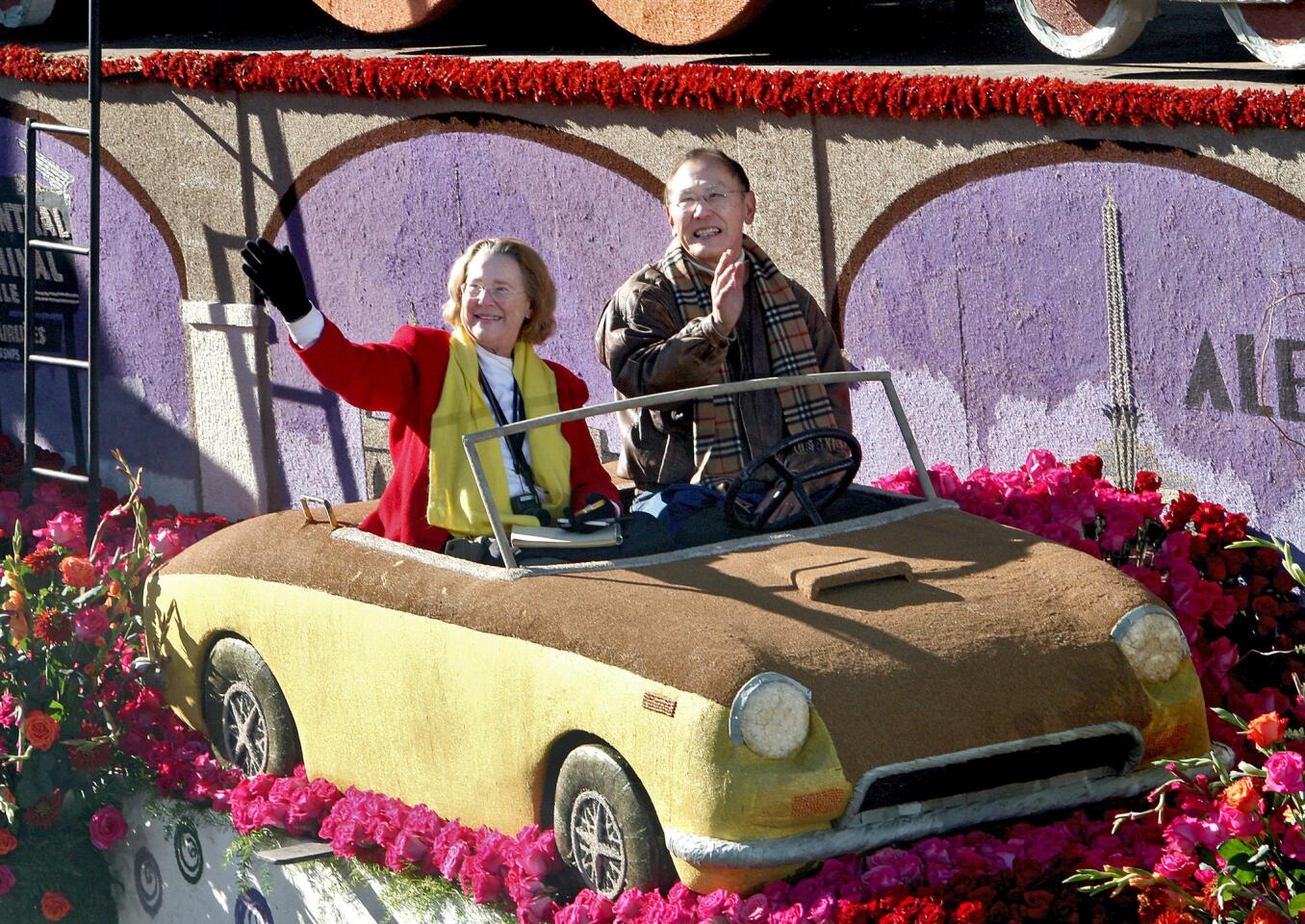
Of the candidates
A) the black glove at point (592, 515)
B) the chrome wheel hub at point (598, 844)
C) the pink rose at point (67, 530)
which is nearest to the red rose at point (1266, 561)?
the black glove at point (592, 515)

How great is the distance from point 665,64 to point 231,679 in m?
3.06

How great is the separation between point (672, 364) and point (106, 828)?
2246mm

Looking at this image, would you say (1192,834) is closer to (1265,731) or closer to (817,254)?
(1265,731)

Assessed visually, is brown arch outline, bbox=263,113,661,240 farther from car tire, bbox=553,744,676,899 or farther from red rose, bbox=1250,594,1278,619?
car tire, bbox=553,744,676,899

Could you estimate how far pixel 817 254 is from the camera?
284 inches

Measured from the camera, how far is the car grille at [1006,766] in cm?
443

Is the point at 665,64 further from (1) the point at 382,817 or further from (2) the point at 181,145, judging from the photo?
(1) the point at 382,817

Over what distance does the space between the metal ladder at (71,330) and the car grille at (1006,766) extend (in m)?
5.16

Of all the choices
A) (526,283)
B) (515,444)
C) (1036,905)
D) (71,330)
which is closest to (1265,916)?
(1036,905)

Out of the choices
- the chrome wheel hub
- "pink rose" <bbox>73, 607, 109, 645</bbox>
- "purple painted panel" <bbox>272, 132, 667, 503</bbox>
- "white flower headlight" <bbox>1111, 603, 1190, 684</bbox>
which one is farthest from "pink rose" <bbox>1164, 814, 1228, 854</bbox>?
"purple painted panel" <bbox>272, 132, 667, 503</bbox>

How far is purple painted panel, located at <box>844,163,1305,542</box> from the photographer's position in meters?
6.14

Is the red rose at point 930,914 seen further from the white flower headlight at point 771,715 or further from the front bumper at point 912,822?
the white flower headlight at point 771,715

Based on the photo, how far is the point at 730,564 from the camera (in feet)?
16.3

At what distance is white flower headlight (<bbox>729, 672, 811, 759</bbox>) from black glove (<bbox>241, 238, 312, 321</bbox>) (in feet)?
5.42
